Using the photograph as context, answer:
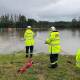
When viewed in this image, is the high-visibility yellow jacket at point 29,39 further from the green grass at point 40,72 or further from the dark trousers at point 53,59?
the dark trousers at point 53,59

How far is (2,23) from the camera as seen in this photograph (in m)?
105

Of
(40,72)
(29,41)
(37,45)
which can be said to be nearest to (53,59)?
(40,72)

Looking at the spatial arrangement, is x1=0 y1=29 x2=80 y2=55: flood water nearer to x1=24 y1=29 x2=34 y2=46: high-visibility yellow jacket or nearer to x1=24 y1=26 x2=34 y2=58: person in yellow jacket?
x1=24 y1=26 x2=34 y2=58: person in yellow jacket

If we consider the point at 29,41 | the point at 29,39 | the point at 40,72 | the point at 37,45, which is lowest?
the point at 37,45

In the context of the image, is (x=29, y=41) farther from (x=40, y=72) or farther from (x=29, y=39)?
(x=40, y=72)

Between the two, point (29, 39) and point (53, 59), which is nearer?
point (53, 59)

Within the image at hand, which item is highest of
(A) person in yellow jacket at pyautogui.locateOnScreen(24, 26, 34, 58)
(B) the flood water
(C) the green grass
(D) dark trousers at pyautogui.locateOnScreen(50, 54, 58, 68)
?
(A) person in yellow jacket at pyautogui.locateOnScreen(24, 26, 34, 58)

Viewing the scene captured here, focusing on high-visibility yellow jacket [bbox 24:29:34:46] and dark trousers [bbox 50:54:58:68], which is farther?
high-visibility yellow jacket [bbox 24:29:34:46]

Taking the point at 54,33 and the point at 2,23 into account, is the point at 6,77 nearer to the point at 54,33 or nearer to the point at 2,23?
the point at 54,33

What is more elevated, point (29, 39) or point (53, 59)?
point (29, 39)

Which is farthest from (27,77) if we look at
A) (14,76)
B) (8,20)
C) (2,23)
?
(8,20)

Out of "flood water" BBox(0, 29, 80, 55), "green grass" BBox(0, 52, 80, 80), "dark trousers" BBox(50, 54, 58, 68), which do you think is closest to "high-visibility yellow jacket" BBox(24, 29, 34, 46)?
"green grass" BBox(0, 52, 80, 80)

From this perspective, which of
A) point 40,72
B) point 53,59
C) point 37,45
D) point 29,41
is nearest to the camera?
point 40,72

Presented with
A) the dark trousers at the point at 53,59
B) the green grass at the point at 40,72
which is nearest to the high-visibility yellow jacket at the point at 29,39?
the green grass at the point at 40,72
